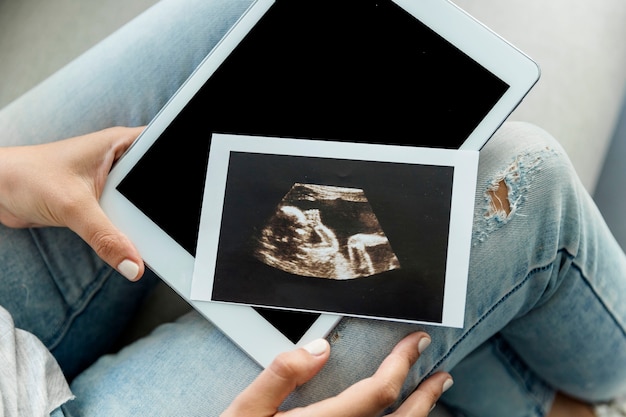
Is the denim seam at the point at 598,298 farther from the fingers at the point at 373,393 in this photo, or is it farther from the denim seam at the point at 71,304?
the denim seam at the point at 71,304

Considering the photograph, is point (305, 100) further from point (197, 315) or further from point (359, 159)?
point (197, 315)

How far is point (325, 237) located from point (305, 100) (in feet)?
0.45

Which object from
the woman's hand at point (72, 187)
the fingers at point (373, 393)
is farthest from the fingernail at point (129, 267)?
the fingers at point (373, 393)

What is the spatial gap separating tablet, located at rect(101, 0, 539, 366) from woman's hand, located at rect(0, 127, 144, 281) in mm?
18

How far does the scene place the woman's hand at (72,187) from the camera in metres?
0.56

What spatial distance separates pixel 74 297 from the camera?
0.63m

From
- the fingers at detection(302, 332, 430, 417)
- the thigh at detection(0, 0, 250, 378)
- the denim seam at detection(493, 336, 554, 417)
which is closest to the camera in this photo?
the fingers at detection(302, 332, 430, 417)

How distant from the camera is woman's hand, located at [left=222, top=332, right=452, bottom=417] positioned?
50 centimetres

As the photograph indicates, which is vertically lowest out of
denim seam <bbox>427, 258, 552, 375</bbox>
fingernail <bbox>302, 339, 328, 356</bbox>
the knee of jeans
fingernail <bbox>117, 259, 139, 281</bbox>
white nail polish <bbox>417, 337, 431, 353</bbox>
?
fingernail <bbox>117, 259, 139, 281</bbox>

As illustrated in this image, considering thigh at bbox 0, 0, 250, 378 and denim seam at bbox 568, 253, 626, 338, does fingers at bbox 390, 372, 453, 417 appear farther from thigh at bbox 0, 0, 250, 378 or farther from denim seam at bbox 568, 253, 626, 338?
thigh at bbox 0, 0, 250, 378

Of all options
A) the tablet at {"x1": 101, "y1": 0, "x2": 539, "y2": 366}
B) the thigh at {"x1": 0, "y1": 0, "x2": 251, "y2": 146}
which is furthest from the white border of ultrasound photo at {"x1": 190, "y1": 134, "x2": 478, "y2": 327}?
the thigh at {"x1": 0, "y1": 0, "x2": 251, "y2": 146}

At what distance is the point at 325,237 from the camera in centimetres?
55

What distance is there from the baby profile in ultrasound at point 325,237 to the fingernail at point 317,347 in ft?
0.20

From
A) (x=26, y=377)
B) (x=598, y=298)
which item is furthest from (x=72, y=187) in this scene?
(x=598, y=298)
